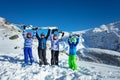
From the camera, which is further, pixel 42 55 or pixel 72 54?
pixel 42 55

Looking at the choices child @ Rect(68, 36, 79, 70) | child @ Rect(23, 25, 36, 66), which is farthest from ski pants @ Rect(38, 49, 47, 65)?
child @ Rect(68, 36, 79, 70)

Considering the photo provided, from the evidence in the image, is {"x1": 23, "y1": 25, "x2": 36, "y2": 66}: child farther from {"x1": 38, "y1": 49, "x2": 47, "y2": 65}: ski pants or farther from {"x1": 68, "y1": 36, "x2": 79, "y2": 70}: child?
{"x1": 68, "y1": 36, "x2": 79, "y2": 70}: child

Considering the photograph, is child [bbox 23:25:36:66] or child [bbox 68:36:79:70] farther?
child [bbox 23:25:36:66]

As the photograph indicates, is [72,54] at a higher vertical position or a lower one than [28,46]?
lower

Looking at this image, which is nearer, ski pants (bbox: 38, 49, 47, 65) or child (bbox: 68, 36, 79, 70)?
child (bbox: 68, 36, 79, 70)

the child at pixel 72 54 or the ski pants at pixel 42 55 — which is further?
the ski pants at pixel 42 55

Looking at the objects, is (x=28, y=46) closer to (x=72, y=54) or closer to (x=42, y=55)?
(x=42, y=55)

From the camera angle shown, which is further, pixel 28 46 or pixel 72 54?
pixel 28 46

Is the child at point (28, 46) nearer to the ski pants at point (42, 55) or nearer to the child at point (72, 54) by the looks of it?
the ski pants at point (42, 55)

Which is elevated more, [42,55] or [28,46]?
[28,46]

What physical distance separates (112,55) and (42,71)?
535 inches

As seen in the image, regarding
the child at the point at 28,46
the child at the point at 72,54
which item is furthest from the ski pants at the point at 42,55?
the child at the point at 72,54

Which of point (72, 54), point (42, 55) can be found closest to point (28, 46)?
point (42, 55)

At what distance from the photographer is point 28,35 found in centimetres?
1334
